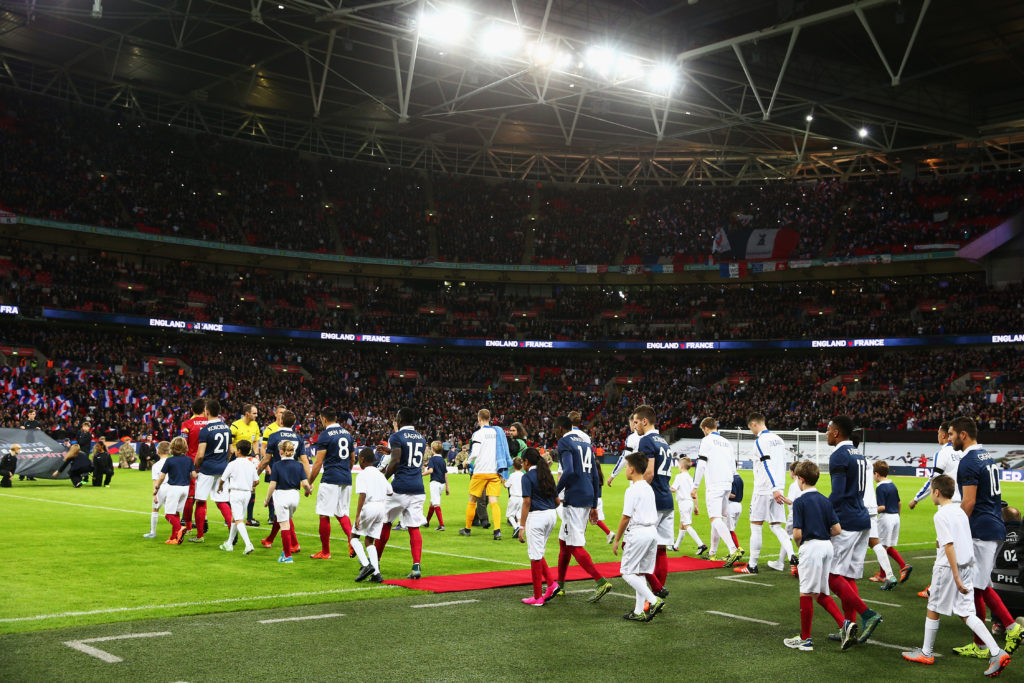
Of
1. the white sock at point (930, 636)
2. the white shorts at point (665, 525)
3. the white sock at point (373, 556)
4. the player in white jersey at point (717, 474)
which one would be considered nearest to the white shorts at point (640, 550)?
the white shorts at point (665, 525)

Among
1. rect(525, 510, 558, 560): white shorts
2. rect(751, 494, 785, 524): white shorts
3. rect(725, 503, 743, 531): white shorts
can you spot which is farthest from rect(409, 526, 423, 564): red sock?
rect(725, 503, 743, 531): white shorts

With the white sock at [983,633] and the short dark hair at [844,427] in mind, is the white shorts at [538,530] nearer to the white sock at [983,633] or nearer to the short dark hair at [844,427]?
the short dark hair at [844,427]

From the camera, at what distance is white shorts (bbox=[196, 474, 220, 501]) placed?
14398mm

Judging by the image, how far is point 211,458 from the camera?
1434 centimetres

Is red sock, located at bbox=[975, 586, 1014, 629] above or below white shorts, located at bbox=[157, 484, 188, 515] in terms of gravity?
below

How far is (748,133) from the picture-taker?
168 ft

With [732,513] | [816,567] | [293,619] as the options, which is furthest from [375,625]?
[732,513]

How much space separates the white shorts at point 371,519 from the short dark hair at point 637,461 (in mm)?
3606

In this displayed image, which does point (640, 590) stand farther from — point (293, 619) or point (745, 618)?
point (293, 619)

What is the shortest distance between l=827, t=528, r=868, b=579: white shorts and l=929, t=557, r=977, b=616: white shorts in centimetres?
80

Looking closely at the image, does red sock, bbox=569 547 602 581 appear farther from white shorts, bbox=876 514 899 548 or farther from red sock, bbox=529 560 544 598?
white shorts, bbox=876 514 899 548

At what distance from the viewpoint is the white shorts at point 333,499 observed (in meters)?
12.6

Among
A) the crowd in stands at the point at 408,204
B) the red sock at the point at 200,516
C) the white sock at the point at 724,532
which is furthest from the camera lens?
the crowd in stands at the point at 408,204

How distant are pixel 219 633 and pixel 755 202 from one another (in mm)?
59736
